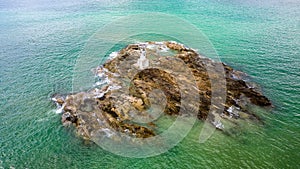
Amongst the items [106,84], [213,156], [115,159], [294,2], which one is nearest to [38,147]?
[115,159]

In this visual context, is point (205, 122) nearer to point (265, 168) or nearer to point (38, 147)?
point (265, 168)

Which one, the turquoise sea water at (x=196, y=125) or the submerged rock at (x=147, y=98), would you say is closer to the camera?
the turquoise sea water at (x=196, y=125)

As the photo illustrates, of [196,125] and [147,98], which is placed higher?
[147,98]

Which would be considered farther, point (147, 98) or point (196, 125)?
point (147, 98)
